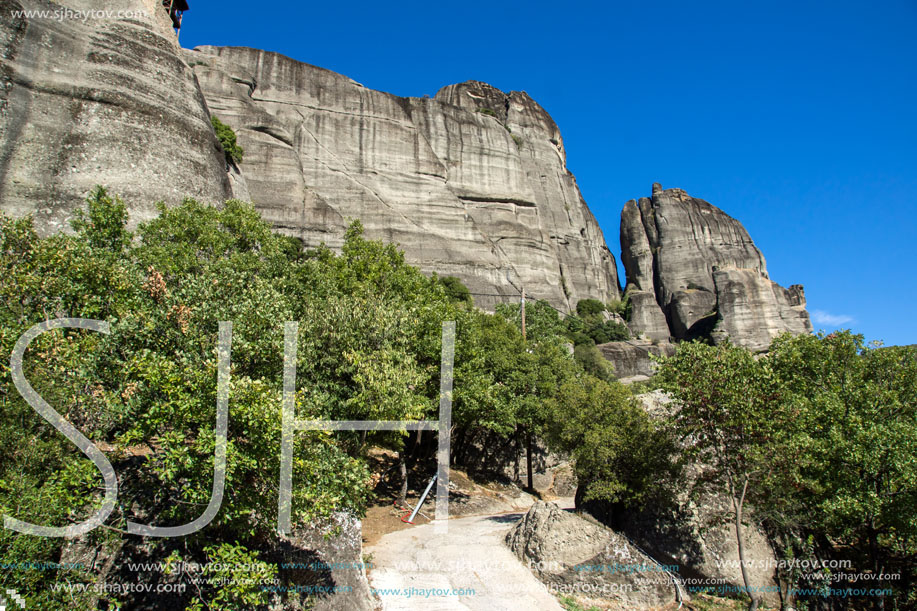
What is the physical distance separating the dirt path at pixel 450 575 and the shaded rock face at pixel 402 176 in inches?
1557

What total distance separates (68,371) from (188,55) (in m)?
57.3

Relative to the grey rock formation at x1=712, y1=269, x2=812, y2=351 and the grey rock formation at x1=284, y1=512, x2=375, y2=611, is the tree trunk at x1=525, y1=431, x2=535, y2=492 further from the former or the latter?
the grey rock formation at x1=712, y1=269, x2=812, y2=351

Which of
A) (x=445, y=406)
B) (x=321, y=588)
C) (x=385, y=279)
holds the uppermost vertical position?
(x=385, y=279)

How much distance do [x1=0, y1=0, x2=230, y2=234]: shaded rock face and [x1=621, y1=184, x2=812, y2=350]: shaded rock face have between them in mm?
63566

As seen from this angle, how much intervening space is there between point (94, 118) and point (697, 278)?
79.2 meters

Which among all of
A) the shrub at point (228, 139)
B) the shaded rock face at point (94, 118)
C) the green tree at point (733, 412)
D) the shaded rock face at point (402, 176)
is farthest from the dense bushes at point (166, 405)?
the shaded rock face at point (402, 176)

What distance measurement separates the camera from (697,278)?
269 ft

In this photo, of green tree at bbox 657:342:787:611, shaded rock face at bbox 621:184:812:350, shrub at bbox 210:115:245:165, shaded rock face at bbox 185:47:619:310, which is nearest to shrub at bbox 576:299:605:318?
shaded rock face at bbox 185:47:619:310

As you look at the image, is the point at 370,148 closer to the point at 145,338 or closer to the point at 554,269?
the point at 554,269

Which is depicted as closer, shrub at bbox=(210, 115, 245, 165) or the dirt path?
the dirt path

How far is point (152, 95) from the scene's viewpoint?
110ft

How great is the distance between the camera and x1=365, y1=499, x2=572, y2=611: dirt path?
39.5 ft

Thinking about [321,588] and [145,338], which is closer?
[145,338]

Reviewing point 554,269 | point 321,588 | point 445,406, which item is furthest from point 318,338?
point 554,269
